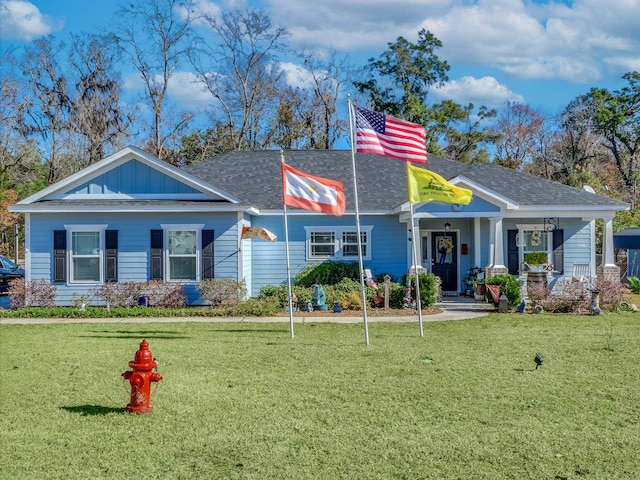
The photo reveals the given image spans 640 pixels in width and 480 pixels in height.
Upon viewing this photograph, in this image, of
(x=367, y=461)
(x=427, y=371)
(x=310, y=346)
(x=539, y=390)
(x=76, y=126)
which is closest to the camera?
(x=367, y=461)

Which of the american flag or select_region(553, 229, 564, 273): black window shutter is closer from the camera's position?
the american flag

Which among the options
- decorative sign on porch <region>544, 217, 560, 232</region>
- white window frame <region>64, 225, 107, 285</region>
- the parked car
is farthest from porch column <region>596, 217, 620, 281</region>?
the parked car

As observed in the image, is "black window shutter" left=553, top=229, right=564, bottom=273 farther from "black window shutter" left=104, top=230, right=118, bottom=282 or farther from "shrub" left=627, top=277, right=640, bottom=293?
"black window shutter" left=104, top=230, right=118, bottom=282

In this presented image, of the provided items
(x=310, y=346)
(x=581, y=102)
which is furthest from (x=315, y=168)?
(x=581, y=102)

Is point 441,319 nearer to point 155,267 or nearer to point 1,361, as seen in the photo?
point 155,267

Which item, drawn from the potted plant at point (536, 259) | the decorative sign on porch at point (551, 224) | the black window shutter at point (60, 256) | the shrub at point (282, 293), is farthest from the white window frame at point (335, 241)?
the black window shutter at point (60, 256)

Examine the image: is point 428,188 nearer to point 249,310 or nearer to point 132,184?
point 249,310

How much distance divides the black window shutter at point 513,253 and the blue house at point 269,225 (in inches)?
1.3

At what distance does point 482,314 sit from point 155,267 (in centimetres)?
905

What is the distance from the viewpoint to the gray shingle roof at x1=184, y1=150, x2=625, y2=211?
66.9ft

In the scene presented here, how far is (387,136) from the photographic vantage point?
1185 cm

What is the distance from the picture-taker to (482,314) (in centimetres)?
1628

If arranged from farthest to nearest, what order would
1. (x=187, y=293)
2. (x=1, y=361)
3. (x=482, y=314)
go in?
(x=187, y=293)
(x=482, y=314)
(x=1, y=361)

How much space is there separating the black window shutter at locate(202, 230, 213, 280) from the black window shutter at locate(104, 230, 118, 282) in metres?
2.46
